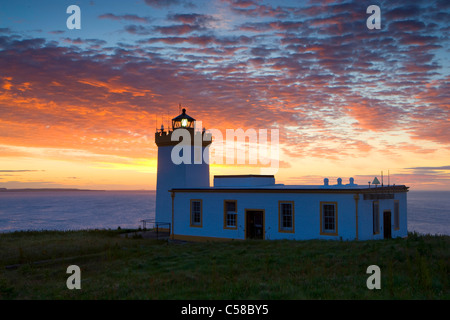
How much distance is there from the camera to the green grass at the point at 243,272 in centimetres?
1016

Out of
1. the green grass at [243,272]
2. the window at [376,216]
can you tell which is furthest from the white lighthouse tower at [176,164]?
the window at [376,216]

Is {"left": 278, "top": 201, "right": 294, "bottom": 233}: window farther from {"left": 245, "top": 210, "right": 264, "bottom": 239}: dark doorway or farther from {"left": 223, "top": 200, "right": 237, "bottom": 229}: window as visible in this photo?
{"left": 223, "top": 200, "right": 237, "bottom": 229}: window

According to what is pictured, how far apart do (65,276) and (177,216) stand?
39.3 ft

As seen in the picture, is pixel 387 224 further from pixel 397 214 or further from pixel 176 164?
pixel 176 164

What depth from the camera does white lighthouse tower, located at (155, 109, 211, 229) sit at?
100 ft

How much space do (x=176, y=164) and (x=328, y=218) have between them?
13465 millimetres

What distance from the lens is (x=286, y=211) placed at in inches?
898

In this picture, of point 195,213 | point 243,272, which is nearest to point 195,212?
point 195,213

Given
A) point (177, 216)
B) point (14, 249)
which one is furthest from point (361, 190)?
point (14, 249)

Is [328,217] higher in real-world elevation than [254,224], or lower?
higher

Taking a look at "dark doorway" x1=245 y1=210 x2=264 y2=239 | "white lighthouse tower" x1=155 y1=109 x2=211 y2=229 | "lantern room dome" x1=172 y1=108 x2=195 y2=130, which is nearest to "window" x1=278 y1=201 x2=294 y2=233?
"dark doorway" x1=245 y1=210 x2=264 y2=239

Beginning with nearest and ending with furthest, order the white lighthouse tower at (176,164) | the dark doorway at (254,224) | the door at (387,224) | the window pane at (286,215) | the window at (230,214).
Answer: the door at (387,224) → the window pane at (286,215) → the dark doorway at (254,224) → the window at (230,214) → the white lighthouse tower at (176,164)

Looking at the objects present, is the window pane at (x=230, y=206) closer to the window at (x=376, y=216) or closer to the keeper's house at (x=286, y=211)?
the keeper's house at (x=286, y=211)

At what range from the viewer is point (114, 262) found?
57.2 ft
